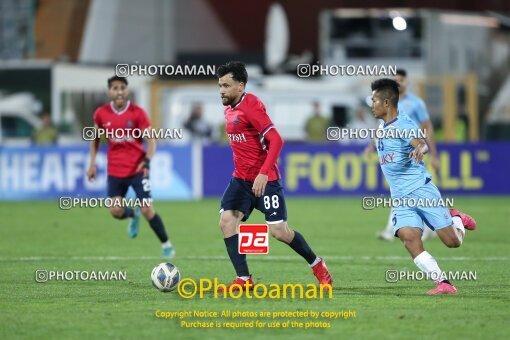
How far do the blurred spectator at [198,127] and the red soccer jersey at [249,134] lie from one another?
721 inches

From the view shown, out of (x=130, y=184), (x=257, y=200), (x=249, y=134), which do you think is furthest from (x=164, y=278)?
(x=130, y=184)

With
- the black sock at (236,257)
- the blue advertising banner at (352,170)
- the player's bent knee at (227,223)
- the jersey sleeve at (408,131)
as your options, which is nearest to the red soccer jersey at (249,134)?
the player's bent knee at (227,223)

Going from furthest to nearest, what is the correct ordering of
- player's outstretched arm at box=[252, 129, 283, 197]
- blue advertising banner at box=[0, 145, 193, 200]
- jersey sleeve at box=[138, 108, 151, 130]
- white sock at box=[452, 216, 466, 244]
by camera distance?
blue advertising banner at box=[0, 145, 193, 200], jersey sleeve at box=[138, 108, 151, 130], white sock at box=[452, 216, 466, 244], player's outstretched arm at box=[252, 129, 283, 197]

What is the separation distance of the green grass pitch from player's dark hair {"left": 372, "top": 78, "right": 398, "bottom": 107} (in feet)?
6.36

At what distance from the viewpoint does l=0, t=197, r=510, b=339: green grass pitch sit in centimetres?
933

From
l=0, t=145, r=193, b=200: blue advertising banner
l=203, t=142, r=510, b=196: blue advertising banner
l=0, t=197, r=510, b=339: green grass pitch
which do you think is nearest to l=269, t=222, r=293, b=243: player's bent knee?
l=0, t=197, r=510, b=339: green grass pitch

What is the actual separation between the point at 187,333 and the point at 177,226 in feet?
37.8

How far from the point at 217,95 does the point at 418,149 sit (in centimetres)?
2148

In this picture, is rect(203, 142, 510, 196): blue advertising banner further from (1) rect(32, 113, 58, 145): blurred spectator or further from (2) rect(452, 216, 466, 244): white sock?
(2) rect(452, 216, 466, 244): white sock

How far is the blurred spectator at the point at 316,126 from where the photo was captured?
29672mm

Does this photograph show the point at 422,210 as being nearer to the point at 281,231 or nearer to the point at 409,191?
the point at 409,191

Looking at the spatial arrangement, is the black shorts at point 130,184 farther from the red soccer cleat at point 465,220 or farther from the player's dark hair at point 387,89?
the red soccer cleat at point 465,220

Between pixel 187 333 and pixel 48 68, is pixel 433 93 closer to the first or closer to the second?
pixel 48 68

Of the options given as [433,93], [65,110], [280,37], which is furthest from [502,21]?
[65,110]
